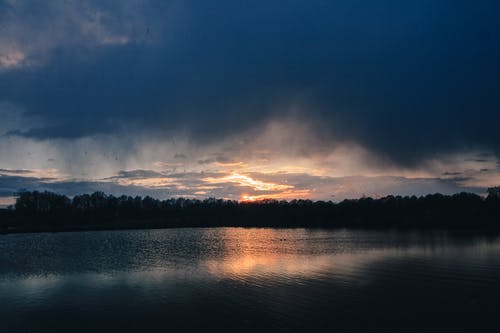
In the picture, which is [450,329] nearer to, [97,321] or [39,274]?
[97,321]

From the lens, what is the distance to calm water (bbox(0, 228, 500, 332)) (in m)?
19.1

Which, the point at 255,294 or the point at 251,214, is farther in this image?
the point at 251,214

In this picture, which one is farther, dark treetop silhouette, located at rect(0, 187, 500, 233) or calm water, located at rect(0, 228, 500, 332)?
dark treetop silhouette, located at rect(0, 187, 500, 233)

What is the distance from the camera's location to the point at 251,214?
571 feet

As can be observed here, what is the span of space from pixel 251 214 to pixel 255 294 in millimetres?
149987

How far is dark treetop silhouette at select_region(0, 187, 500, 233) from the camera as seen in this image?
122188mm

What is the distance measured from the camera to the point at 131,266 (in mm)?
38094

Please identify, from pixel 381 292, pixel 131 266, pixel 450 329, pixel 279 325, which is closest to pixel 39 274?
pixel 131 266

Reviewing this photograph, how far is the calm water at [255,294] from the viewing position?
19.1 m

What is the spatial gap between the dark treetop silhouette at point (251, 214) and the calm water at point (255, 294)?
278 feet

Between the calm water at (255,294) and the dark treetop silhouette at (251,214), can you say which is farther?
the dark treetop silhouette at (251,214)

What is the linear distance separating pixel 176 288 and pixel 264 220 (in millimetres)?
138457

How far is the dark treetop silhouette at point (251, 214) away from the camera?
122m

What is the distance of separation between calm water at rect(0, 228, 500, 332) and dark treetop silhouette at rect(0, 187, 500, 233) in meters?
84.6
